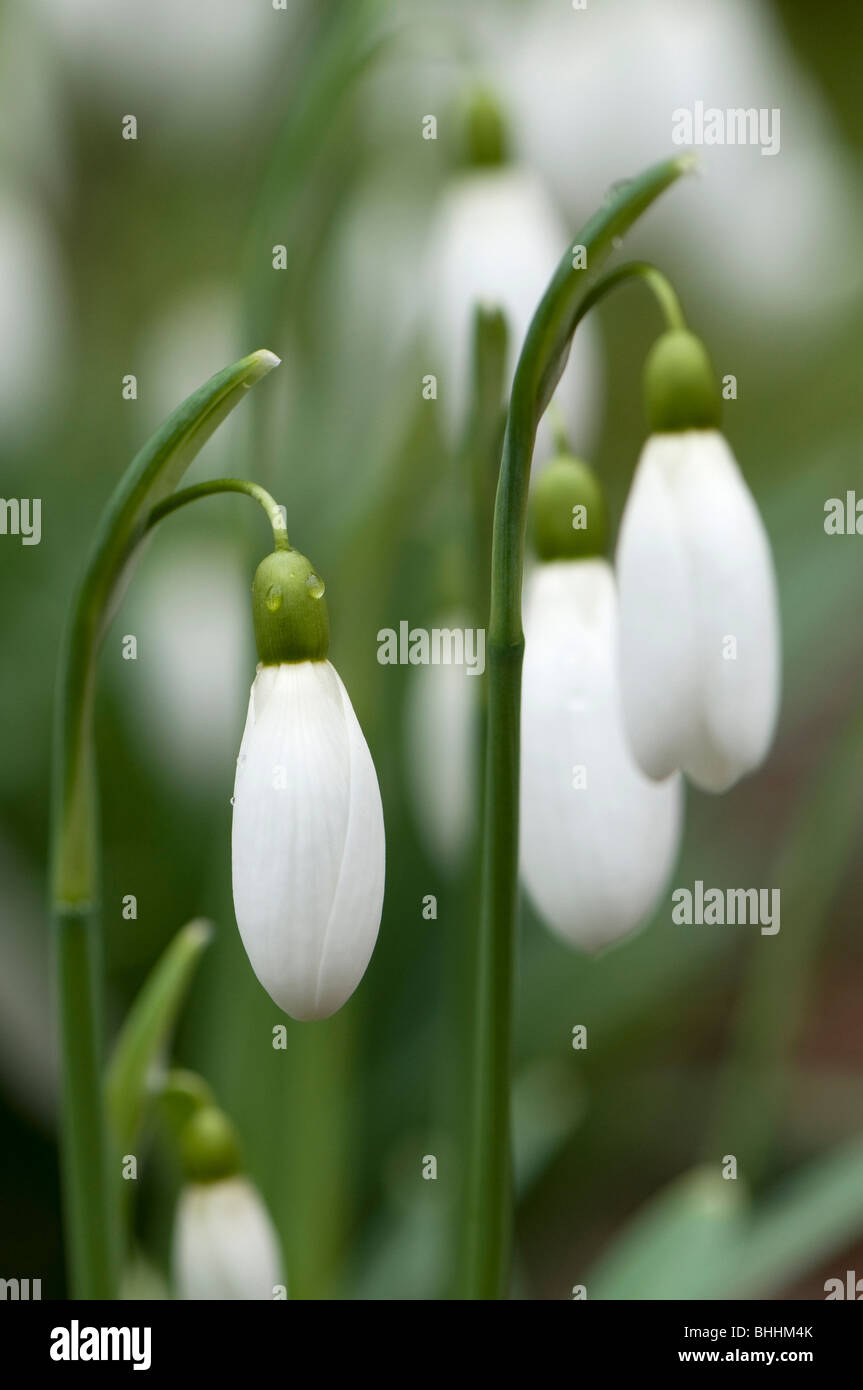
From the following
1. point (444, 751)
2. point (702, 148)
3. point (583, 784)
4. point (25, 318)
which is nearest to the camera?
point (583, 784)

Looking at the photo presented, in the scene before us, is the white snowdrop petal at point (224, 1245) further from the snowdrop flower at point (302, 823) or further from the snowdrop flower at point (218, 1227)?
the snowdrop flower at point (302, 823)

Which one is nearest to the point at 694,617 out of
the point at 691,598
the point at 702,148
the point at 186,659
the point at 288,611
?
the point at 691,598

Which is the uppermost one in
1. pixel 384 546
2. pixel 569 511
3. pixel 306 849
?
pixel 384 546

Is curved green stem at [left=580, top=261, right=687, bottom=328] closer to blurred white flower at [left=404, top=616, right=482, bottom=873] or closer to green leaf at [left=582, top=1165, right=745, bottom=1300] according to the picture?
blurred white flower at [left=404, top=616, right=482, bottom=873]

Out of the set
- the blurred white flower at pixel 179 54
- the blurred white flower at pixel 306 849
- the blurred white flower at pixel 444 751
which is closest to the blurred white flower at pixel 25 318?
the blurred white flower at pixel 179 54

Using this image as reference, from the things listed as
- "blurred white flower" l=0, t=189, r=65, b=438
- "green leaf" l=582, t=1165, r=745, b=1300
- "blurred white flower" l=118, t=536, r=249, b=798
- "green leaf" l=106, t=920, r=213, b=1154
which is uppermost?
"blurred white flower" l=0, t=189, r=65, b=438

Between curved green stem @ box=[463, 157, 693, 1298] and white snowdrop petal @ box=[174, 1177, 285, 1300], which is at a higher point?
curved green stem @ box=[463, 157, 693, 1298]

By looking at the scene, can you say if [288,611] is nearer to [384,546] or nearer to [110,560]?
[110,560]

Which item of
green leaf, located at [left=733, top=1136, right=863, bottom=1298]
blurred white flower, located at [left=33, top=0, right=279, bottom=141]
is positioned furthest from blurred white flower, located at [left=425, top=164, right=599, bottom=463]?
blurred white flower, located at [left=33, top=0, right=279, bottom=141]
